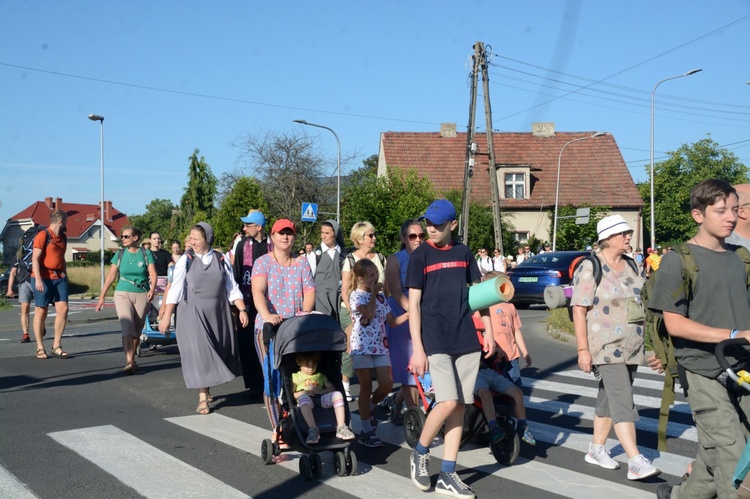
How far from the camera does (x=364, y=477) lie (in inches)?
235

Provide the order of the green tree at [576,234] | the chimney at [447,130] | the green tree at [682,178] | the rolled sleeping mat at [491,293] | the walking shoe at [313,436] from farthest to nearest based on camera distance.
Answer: the green tree at [682,178] → the chimney at [447,130] → the green tree at [576,234] → the walking shoe at [313,436] → the rolled sleeping mat at [491,293]

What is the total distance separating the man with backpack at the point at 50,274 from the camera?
12008 mm

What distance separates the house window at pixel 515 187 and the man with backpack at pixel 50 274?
3799 centimetres

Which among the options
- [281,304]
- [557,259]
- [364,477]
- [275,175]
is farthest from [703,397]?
[275,175]

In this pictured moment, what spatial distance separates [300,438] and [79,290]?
1685 inches

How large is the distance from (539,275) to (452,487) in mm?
18198

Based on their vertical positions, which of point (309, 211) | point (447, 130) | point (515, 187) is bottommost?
point (309, 211)

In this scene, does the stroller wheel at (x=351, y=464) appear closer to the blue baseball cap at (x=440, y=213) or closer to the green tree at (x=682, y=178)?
the blue baseball cap at (x=440, y=213)

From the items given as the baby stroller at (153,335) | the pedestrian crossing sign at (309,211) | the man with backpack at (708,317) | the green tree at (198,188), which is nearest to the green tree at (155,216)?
the green tree at (198,188)

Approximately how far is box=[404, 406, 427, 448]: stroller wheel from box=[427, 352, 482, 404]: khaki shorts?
1.32m

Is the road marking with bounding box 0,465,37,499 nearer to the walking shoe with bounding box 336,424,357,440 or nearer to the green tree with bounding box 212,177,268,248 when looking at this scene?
the walking shoe with bounding box 336,424,357,440

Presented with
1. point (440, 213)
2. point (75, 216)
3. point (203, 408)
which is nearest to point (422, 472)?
point (440, 213)

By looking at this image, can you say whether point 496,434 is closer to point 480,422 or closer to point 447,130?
point 480,422

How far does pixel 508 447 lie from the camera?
633 centimetres
